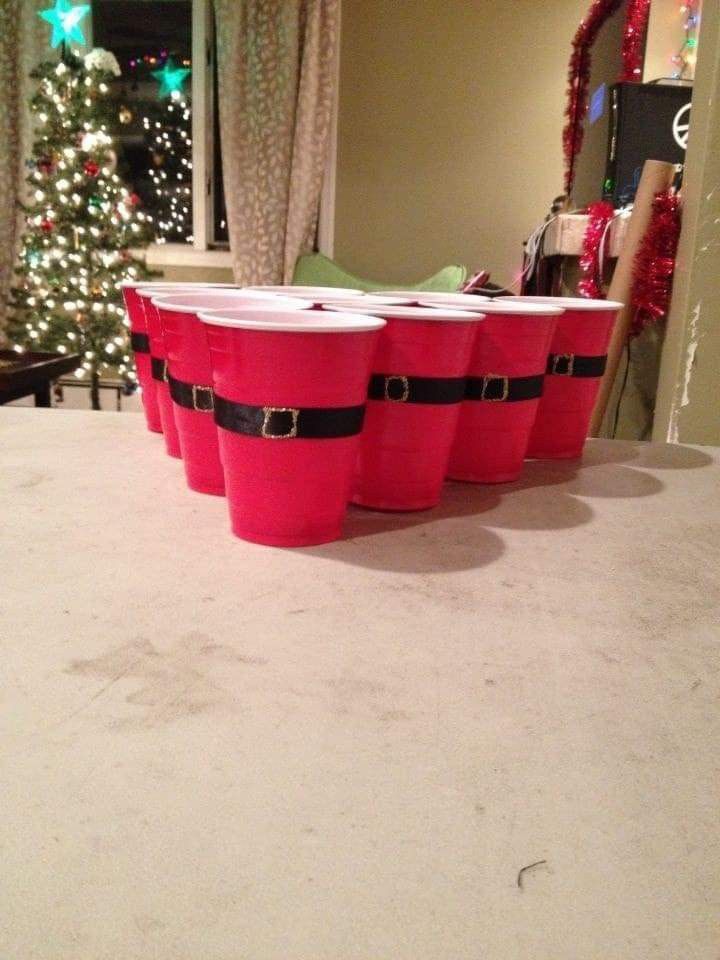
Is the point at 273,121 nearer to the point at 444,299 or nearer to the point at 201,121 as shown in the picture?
the point at 201,121

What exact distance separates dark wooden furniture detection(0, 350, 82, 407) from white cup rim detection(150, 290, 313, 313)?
2.26 metres

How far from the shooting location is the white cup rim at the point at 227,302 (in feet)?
1.99

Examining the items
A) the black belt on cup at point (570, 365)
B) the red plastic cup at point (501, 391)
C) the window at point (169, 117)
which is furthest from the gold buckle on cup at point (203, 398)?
the window at point (169, 117)

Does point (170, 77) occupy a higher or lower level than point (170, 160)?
higher

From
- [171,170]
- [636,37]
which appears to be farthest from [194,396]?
[171,170]

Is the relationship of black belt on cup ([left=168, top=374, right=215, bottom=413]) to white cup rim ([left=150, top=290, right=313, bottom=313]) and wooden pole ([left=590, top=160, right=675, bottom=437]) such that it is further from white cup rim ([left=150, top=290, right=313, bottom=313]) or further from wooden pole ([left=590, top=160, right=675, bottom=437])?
wooden pole ([left=590, top=160, right=675, bottom=437])

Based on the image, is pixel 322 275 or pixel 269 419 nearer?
pixel 269 419

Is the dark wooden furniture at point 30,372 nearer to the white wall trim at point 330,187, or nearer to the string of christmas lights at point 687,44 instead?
the white wall trim at point 330,187

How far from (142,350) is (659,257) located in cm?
92

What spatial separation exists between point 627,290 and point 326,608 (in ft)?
3.71

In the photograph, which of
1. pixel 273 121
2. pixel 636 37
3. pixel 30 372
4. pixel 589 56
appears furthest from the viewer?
pixel 273 121

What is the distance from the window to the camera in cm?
382

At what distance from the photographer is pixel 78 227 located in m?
3.63

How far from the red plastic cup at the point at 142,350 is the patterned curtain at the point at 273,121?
A: 2.97 meters
